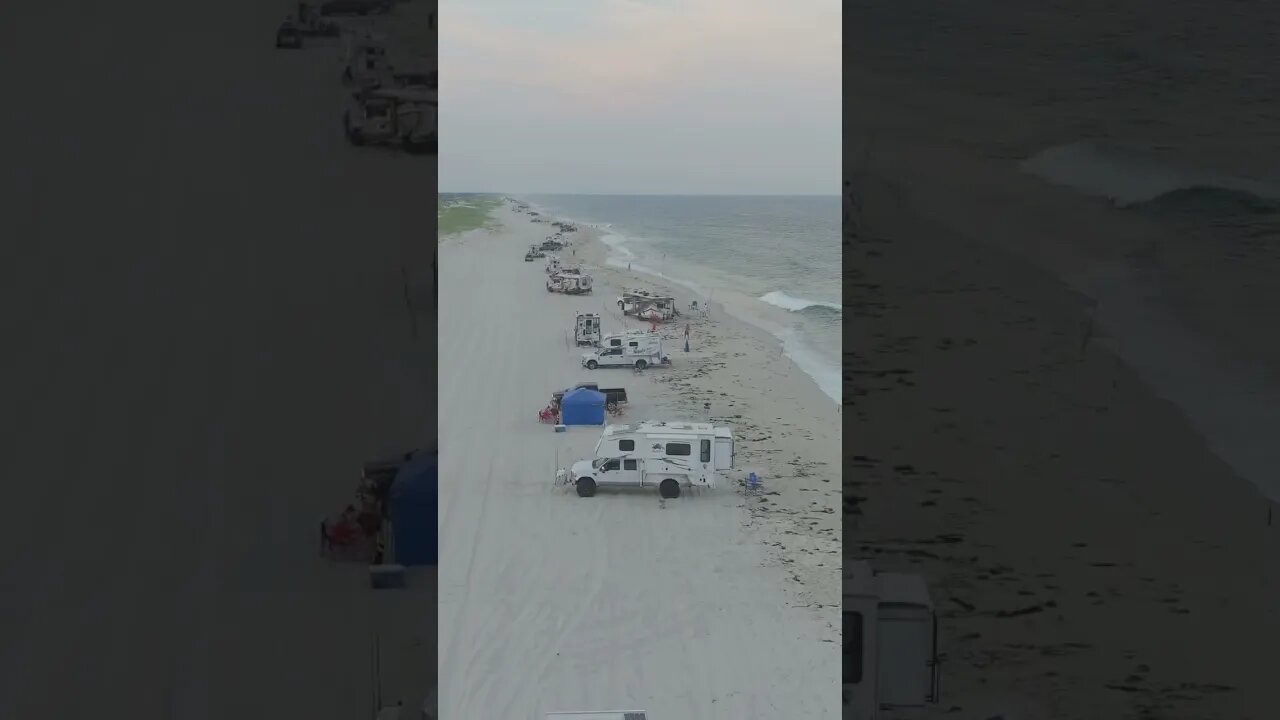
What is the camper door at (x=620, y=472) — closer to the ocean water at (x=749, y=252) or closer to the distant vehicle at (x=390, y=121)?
the ocean water at (x=749, y=252)

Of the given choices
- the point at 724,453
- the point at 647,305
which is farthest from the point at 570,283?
the point at 724,453

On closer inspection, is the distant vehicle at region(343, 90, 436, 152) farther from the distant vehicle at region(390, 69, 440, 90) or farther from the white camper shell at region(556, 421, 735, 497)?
the white camper shell at region(556, 421, 735, 497)

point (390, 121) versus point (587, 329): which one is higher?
point (587, 329)

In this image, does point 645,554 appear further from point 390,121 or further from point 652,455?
point 390,121

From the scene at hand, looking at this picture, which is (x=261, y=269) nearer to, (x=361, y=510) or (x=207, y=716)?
(x=361, y=510)

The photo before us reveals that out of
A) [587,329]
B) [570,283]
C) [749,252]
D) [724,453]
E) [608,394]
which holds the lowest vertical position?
[724,453]

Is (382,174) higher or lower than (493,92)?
lower
